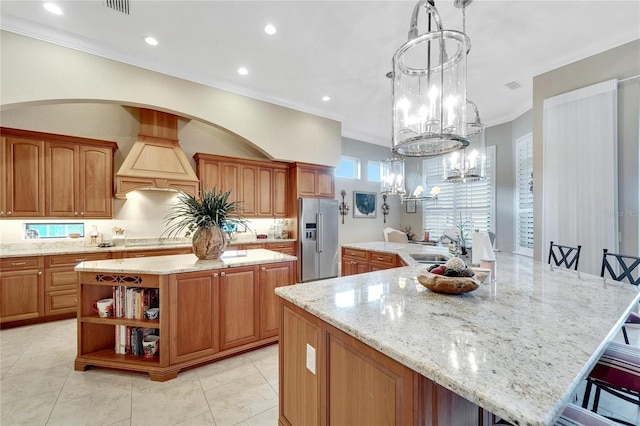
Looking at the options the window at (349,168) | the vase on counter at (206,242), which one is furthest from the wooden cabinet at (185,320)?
the window at (349,168)

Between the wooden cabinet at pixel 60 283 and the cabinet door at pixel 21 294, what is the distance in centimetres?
6

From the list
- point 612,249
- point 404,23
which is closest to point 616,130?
point 612,249

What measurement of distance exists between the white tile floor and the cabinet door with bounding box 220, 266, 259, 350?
21cm

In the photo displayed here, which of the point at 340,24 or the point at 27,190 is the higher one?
the point at 340,24

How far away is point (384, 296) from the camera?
1.42m

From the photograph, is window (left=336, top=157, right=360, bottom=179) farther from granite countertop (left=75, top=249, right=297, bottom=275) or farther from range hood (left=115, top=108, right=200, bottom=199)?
granite countertop (left=75, top=249, right=297, bottom=275)

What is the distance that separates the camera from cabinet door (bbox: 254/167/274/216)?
16.3 feet

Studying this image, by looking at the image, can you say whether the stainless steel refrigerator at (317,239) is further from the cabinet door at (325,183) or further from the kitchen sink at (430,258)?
the kitchen sink at (430,258)

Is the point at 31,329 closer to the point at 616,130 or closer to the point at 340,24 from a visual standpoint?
the point at 340,24

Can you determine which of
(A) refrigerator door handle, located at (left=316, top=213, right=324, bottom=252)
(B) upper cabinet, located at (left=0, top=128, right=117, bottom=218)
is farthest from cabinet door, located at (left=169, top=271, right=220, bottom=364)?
(A) refrigerator door handle, located at (left=316, top=213, right=324, bottom=252)

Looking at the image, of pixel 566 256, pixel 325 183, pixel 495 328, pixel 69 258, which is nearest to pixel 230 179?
pixel 325 183

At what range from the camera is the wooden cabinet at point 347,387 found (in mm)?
845

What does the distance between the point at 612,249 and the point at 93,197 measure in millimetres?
6631

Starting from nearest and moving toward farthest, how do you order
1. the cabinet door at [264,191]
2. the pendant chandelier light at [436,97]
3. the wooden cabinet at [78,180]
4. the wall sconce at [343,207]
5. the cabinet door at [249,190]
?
1. the pendant chandelier light at [436,97]
2. the wooden cabinet at [78,180]
3. the cabinet door at [249,190]
4. the cabinet door at [264,191]
5. the wall sconce at [343,207]
